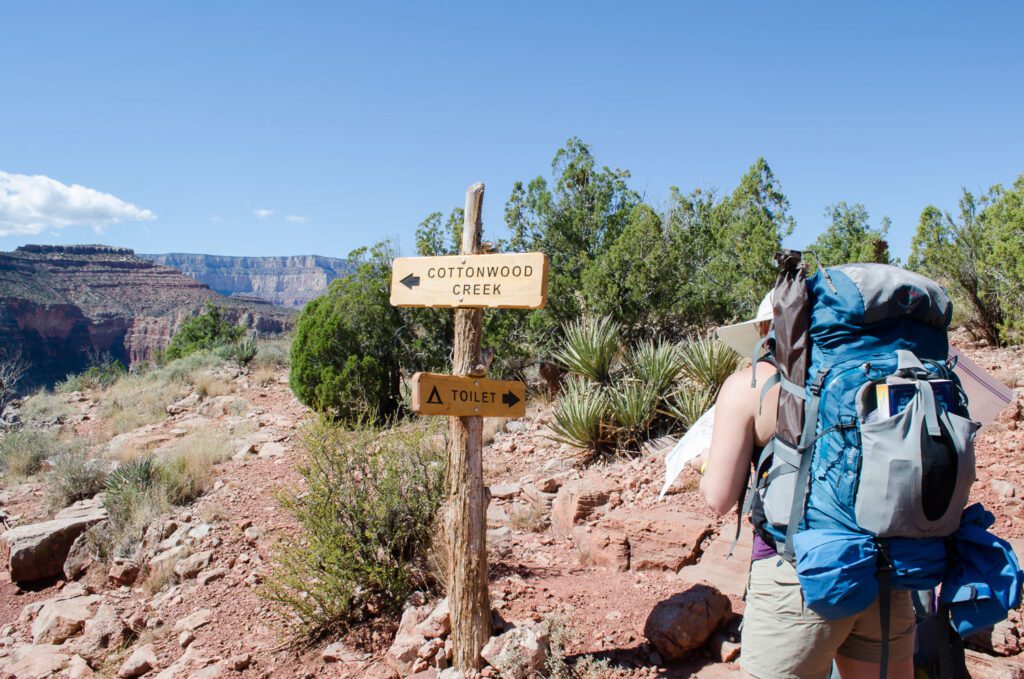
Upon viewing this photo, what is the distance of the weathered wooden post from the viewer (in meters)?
3.66

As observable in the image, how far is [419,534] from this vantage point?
15.7ft

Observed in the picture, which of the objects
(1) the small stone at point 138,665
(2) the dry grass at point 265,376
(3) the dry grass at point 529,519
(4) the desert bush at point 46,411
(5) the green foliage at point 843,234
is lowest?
(1) the small stone at point 138,665

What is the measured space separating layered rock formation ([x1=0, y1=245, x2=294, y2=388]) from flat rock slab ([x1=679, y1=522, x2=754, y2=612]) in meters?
53.9

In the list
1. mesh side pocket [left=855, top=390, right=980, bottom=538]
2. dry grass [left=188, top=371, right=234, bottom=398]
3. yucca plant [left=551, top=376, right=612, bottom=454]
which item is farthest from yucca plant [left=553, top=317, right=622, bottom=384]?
dry grass [left=188, top=371, right=234, bottom=398]

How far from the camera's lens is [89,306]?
69.0 metres

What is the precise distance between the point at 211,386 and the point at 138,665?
964 centimetres

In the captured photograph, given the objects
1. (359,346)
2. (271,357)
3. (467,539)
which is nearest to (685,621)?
(467,539)

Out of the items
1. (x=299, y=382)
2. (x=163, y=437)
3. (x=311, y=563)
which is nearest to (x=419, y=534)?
(x=311, y=563)

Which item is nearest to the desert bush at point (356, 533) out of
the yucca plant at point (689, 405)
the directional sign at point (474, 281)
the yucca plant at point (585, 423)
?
the directional sign at point (474, 281)

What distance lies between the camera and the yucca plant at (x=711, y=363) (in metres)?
7.25

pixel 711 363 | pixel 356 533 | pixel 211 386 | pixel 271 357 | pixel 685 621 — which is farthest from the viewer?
pixel 271 357

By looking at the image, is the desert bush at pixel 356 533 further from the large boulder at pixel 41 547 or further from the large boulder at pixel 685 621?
the large boulder at pixel 41 547

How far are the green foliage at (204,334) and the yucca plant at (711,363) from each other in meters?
16.6

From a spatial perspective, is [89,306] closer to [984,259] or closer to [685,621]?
[984,259]
